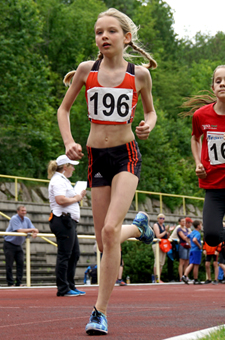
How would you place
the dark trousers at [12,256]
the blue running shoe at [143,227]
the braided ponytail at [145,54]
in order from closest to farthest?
the braided ponytail at [145,54] < the blue running shoe at [143,227] < the dark trousers at [12,256]

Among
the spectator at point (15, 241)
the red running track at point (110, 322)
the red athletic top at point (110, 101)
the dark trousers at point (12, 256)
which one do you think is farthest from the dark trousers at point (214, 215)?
the dark trousers at point (12, 256)

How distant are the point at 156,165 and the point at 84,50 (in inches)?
410

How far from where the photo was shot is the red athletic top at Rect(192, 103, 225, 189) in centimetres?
619

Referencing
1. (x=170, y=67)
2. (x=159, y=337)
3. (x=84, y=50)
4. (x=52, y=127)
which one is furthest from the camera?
(x=170, y=67)

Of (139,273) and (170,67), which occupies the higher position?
(170,67)

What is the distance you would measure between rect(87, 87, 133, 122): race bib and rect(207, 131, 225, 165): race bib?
155 centimetres

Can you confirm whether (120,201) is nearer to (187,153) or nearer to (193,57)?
(187,153)

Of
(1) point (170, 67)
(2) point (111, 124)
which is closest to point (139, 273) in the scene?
(2) point (111, 124)

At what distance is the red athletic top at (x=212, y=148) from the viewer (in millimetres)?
6188

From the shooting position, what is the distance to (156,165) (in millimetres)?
38531

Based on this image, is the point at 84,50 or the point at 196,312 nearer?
the point at 196,312

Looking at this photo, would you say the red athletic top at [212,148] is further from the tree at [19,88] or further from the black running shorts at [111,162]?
the tree at [19,88]

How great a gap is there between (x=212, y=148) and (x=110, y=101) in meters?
1.70

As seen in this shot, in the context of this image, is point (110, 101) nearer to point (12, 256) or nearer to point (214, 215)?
point (214, 215)
